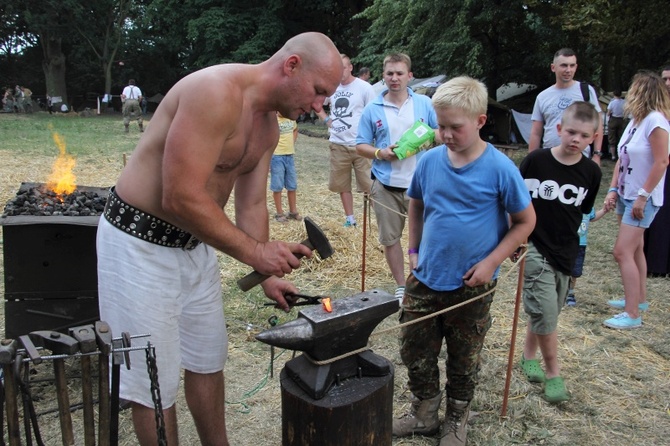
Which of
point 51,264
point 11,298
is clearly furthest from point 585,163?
point 11,298

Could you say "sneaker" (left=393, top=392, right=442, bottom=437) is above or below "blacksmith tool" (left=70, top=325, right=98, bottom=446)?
below

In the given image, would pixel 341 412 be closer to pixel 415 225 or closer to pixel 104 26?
pixel 415 225

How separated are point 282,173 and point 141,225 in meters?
5.31

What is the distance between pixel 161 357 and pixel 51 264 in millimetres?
1493

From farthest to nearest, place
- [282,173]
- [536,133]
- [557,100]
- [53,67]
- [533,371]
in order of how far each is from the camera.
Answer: [53,67]
[282,173]
[536,133]
[557,100]
[533,371]

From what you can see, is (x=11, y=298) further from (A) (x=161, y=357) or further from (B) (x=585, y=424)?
(B) (x=585, y=424)

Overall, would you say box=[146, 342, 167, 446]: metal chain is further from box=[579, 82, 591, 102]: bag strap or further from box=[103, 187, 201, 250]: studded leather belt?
box=[579, 82, 591, 102]: bag strap

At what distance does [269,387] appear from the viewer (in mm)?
3607

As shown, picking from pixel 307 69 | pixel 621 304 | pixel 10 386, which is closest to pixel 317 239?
pixel 307 69

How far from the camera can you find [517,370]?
3.82 meters

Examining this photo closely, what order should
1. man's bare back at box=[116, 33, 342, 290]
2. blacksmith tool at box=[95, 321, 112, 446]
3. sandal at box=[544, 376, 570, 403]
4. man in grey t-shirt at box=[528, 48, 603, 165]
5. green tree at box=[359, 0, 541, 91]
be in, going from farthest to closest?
green tree at box=[359, 0, 541, 91] → man in grey t-shirt at box=[528, 48, 603, 165] → sandal at box=[544, 376, 570, 403] → man's bare back at box=[116, 33, 342, 290] → blacksmith tool at box=[95, 321, 112, 446]

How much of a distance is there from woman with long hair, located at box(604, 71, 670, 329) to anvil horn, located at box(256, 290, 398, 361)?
2982 millimetres

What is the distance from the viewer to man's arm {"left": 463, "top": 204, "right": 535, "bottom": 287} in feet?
8.77

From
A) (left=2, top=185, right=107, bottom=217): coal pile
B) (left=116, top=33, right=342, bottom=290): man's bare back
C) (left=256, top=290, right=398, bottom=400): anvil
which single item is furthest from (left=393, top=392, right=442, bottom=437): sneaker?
(left=2, top=185, right=107, bottom=217): coal pile
